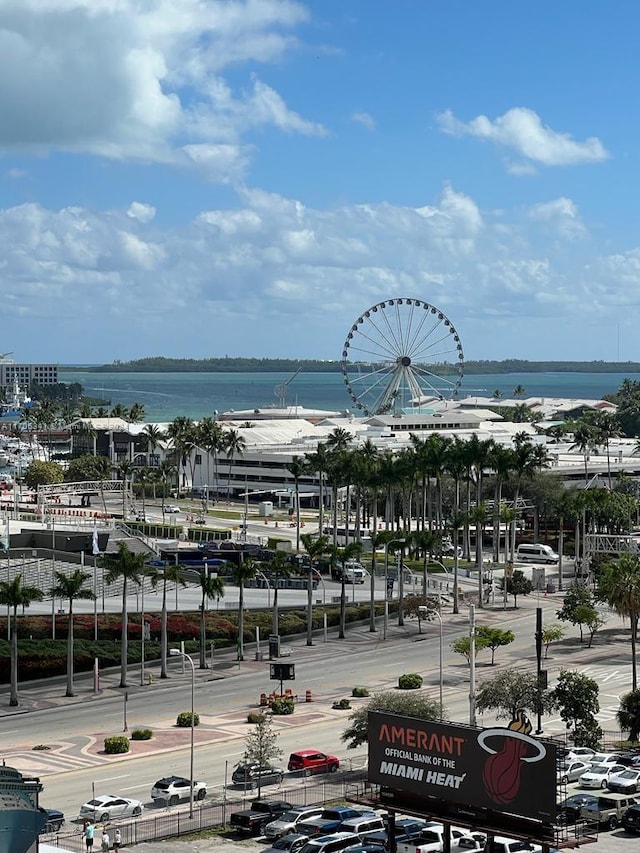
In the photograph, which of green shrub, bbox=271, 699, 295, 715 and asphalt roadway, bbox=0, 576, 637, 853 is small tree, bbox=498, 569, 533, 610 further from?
green shrub, bbox=271, 699, 295, 715

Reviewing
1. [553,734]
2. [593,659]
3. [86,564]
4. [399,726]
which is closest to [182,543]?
[86,564]

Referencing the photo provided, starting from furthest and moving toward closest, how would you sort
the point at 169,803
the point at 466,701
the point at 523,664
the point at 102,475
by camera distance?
the point at 102,475 → the point at 523,664 → the point at 466,701 → the point at 169,803

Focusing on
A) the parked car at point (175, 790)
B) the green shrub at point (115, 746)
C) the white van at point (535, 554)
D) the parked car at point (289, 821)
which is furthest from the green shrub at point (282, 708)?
the white van at point (535, 554)

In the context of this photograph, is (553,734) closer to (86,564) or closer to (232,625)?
(232,625)

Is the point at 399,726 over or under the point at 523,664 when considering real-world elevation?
over

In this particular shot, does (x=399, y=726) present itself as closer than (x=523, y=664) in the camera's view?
Yes

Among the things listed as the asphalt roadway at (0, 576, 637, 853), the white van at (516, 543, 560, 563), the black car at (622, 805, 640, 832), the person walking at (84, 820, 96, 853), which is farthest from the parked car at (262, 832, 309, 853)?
the white van at (516, 543, 560, 563)
